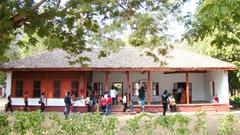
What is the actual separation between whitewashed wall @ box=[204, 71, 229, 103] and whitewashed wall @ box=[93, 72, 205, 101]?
0.58m

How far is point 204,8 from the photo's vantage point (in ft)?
17.8

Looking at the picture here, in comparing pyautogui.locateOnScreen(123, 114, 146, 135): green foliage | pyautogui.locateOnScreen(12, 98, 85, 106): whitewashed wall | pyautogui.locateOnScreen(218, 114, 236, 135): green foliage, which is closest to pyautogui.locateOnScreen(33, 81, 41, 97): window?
pyautogui.locateOnScreen(12, 98, 85, 106): whitewashed wall

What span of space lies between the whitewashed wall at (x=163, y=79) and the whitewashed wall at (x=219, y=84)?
0.58m

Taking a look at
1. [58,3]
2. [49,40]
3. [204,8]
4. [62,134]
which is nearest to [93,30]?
[58,3]

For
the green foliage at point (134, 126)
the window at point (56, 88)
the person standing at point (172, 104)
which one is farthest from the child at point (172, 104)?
the green foliage at point (134, 126)

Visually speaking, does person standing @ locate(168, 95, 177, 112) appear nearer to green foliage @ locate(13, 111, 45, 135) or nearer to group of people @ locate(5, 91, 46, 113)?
group of people @ locate(5, 91, 46, 113)

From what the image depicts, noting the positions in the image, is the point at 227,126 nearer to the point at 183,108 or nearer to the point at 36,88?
the point at 183,108

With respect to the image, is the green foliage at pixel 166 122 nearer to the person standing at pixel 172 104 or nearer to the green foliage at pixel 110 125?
the green foliage at pixel 110 125

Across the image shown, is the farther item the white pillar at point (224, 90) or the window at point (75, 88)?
the white pillar at point (224, 90)

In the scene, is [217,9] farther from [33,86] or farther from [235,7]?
[33,86]

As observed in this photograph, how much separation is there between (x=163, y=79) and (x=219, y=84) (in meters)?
4.90

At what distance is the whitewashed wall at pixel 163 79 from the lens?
2831 centimetres

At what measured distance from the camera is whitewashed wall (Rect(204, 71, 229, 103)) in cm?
2460

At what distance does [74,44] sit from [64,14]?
2.33 meters
